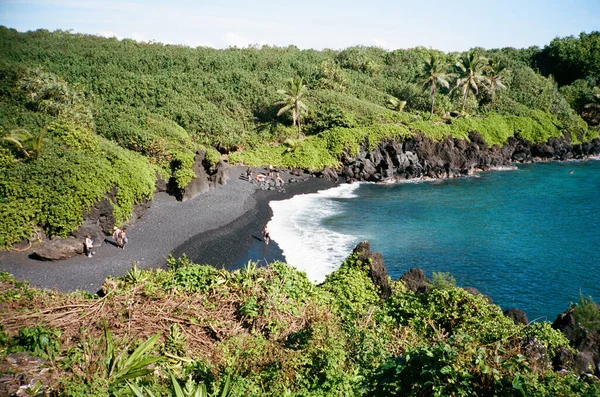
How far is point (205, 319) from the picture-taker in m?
12.3

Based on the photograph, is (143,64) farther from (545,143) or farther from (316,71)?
(545,143)

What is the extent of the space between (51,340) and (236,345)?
180 inches

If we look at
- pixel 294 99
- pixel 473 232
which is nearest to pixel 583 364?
pixel 473 232

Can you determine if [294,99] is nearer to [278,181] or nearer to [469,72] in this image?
[278,181]

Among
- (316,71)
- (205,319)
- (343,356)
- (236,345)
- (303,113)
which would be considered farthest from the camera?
(316,71)

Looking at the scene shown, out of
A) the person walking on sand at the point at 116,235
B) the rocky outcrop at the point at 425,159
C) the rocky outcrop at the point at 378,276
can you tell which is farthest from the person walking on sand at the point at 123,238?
the rocky outcrop at the point at 425,159

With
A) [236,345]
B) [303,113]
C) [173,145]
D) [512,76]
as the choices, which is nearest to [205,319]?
[236,345]

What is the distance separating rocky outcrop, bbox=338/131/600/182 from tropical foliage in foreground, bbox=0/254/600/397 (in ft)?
118

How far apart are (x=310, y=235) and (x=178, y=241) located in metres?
10.5

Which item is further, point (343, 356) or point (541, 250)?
point (541, 250)

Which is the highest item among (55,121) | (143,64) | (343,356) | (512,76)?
(512,76)

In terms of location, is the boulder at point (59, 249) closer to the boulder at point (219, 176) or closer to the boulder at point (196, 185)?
the boulder at point (196, 185)

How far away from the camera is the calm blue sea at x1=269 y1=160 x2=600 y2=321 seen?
2611 centimetres

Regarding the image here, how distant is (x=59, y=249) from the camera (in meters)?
23.1
